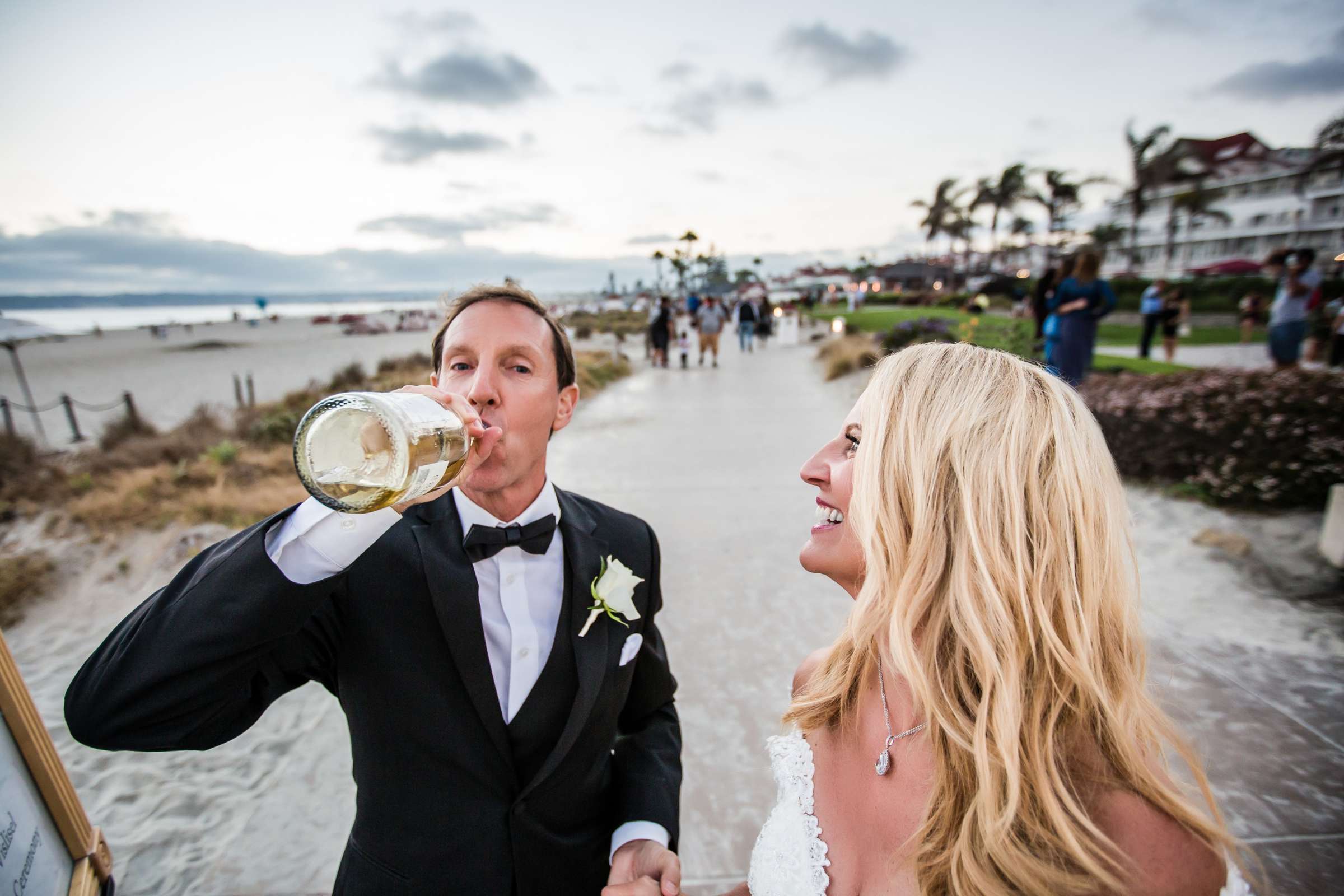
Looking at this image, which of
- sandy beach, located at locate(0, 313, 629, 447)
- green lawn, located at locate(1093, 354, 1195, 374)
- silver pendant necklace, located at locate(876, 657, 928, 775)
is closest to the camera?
silver pendant necklace, located at locate(876, 657, 928, 775)

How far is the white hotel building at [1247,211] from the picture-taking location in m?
56.3

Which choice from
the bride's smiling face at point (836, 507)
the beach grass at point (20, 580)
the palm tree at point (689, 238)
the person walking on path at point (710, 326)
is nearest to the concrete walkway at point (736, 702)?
the beach grass at point (20, 580)

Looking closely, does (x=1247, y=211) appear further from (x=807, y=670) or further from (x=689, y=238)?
(x=807, y=670)

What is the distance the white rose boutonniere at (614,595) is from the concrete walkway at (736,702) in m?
1.67

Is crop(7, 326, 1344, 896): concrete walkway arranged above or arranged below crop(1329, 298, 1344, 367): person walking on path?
below

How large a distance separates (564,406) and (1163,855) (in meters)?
1.79

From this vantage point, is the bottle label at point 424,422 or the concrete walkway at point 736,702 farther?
the concrete walkway at point 736,702

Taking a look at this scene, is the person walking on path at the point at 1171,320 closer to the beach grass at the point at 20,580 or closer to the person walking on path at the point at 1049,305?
the person walking on path at the point at 1049,305

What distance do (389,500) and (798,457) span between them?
734cm

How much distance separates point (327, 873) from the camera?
2604mm

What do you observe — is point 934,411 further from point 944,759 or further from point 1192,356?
point 1192,356

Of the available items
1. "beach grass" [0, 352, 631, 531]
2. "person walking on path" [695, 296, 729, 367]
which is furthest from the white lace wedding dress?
"person walking on path" [695, 296, 729, 367]

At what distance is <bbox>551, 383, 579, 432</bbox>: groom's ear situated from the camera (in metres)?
1.95

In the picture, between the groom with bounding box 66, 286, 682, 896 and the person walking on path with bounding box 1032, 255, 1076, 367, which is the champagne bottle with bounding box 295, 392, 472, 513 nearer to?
the groom with bounding box 66, 286, 682, 896
